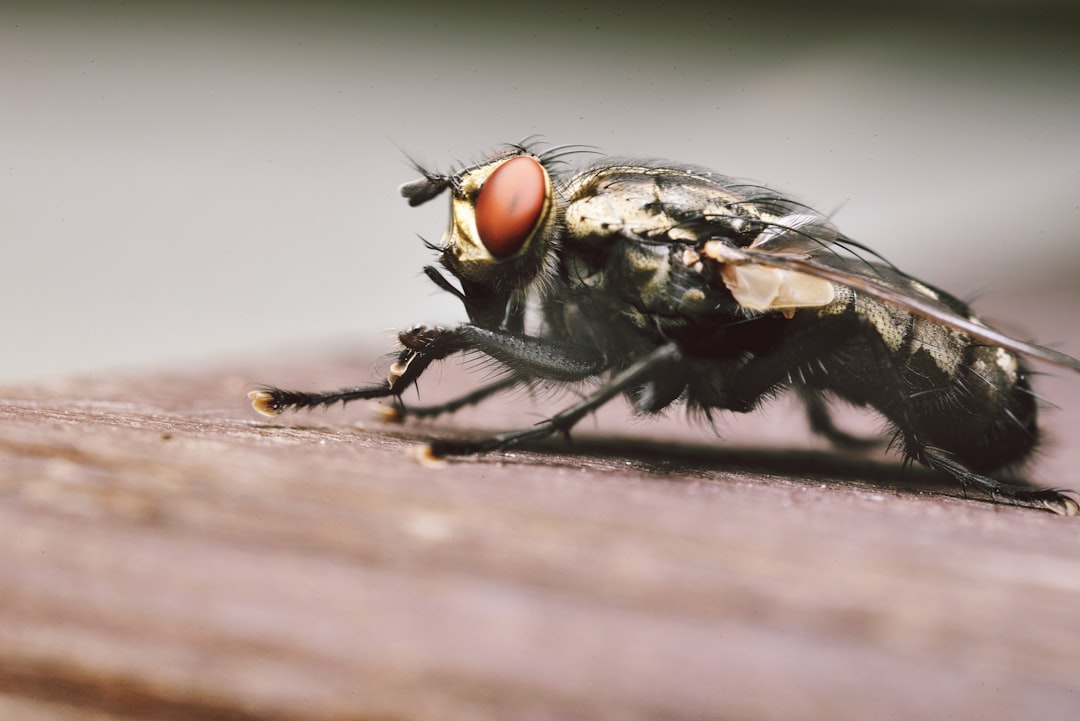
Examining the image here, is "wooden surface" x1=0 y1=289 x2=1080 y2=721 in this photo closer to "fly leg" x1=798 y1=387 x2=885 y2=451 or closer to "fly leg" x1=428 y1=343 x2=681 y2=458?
"fly leg" x1=428 y1=343 x2=681 y2=458

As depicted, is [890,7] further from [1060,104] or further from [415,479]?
[415,479]

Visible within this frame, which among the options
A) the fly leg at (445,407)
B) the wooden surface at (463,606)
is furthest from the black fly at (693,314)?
the wooden surface at (463,606)

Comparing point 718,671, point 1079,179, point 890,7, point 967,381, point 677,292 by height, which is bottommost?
point 718,671

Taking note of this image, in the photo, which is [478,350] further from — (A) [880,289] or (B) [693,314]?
(A) [880,289]

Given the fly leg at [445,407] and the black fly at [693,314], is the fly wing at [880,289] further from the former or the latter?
the fly leg at [445,407]

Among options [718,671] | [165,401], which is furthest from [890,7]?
[718,671]

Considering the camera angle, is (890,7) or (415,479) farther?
(890,7)
